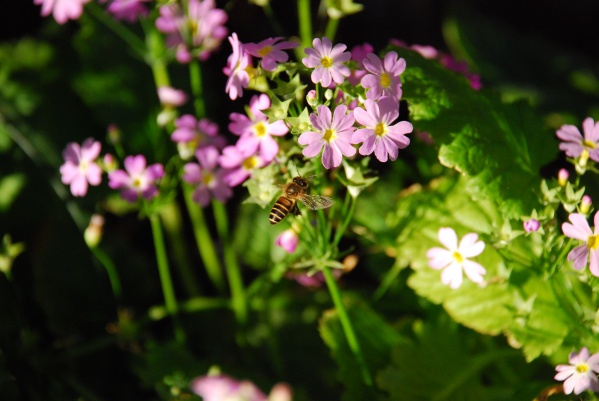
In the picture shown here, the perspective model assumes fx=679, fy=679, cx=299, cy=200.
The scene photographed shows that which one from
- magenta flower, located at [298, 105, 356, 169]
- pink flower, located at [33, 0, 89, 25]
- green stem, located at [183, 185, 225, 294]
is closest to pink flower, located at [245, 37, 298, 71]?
magenta flower, located at [298, 105, 356, 169]

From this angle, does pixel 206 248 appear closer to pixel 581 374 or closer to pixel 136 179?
pixel 136 179

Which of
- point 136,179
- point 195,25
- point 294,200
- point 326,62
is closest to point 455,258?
point 294,200

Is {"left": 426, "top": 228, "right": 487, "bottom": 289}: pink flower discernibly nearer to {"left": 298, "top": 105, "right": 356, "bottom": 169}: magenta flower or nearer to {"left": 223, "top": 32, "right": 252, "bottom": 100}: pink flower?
{"left": 298, "top": 105, "right": 356, "bottom": 169}: magenta flower

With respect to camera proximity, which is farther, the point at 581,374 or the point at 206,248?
the point at 206,248

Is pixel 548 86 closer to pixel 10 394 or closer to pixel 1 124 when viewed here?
pixel 1 124

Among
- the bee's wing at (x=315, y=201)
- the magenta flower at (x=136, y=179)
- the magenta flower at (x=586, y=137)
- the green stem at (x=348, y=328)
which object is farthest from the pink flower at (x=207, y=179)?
the magenta flower at (x=586, y=137)

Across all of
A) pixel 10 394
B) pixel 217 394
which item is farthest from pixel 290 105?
pixel 10 394
